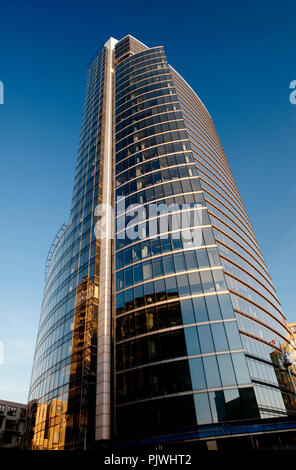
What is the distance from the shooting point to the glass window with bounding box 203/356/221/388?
31.0 metres

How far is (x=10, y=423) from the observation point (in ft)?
331

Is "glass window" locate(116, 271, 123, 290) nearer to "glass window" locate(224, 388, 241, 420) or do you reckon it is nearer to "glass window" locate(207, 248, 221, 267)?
"glass window" locate(207, 248, 221, 267)

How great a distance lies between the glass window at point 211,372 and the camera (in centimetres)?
3097

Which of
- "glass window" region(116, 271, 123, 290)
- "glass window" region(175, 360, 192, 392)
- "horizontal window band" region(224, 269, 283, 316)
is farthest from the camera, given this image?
"glass window" region(116, 271, 123, 290)

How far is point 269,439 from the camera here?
28.6 meters

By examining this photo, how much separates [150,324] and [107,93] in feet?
194

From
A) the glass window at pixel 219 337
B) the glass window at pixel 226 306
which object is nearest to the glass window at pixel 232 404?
the glass window at pixel 219 337

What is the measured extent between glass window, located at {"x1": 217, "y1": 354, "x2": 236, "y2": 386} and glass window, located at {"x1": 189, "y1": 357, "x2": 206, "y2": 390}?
1.97 m

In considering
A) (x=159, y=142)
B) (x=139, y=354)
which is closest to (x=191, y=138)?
(x=159, y=142)

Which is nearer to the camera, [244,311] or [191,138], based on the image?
[244,311]

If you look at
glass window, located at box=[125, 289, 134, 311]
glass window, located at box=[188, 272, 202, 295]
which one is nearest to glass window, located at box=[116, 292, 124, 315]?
glass window, located at box=[125, 289, 134, 311]

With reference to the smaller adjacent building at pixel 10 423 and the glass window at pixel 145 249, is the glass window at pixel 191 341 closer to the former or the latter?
the glass window at pixel 145 249

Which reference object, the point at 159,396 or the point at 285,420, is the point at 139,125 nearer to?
the point at 159,396

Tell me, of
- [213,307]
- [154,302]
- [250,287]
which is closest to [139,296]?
[154,302]
